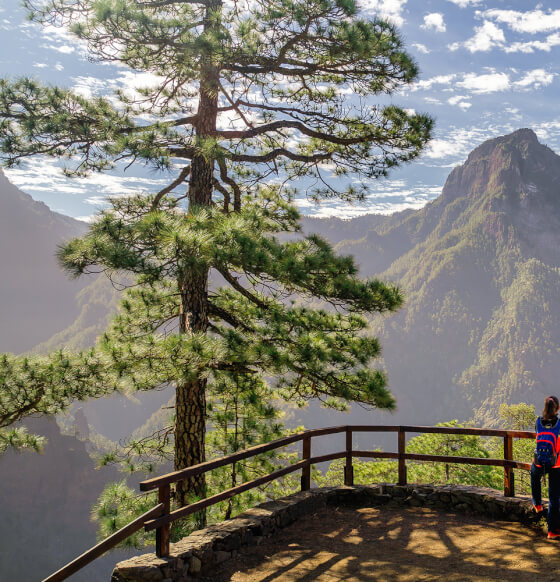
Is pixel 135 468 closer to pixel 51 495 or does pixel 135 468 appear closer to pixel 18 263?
pixel 51 495

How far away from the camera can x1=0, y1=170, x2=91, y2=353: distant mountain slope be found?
179 metres

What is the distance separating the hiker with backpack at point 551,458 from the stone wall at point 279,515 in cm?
61

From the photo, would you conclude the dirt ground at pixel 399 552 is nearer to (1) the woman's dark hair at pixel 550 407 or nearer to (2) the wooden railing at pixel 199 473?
(2) the wooden railing at pixel 199 473

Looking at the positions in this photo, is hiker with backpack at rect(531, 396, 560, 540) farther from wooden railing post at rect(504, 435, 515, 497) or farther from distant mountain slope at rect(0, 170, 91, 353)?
distant mountain slope at rect(0, 170, 91, 353)

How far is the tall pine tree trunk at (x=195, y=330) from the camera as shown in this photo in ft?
25.3

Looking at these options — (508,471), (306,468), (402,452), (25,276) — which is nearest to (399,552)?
(402,452)

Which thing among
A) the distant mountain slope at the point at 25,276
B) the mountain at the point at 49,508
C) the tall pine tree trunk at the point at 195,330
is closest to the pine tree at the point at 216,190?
the tall pine tree trunk at the point at 195,330

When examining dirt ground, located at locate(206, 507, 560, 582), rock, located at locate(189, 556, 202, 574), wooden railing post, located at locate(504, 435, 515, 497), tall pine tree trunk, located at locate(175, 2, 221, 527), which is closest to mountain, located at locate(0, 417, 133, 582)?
tall pine tree trunk, located at locate(175, 2, 221, 527)

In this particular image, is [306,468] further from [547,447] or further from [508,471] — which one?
[547,447]

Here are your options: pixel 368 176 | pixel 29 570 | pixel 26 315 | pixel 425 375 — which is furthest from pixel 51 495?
pixel 425 375

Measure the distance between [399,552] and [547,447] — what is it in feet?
6.31

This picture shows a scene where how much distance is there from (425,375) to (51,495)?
14225 centimetres

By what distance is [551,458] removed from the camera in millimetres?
5156

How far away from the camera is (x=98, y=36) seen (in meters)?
7.19
